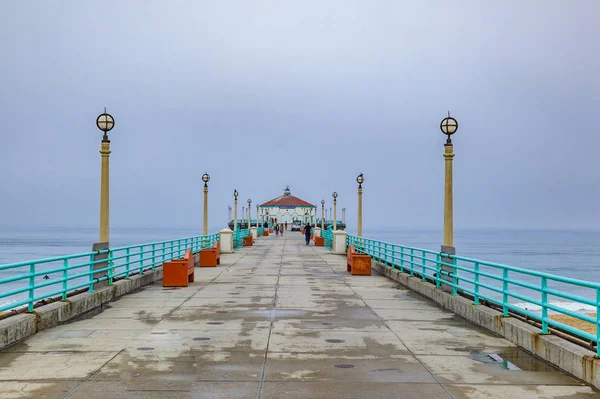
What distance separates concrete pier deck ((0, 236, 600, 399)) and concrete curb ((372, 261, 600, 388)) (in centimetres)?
17

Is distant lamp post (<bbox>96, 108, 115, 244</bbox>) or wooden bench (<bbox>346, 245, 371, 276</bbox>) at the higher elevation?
distant lamp post (<bbox>96, 108, 115, 244</bbox>)

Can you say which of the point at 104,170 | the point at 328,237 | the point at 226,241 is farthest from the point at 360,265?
the point at 328,237

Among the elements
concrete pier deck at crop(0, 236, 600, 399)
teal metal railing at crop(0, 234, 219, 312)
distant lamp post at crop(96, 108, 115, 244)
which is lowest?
concrete pier deck at crop(0, 236, 600, 399)

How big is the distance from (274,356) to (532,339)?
3.90 m

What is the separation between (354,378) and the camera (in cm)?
761

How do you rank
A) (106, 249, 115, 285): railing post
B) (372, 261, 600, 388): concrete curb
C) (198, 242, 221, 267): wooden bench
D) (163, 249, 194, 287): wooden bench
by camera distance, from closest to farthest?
(372, 261, 600, 388): concrete curb, (106, 249, 115, 285): railing post, (163, 249, 194, 287): wooden bench, (198, 242, 221, 267): wooden bench

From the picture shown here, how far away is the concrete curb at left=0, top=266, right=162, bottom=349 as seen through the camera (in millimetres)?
9648

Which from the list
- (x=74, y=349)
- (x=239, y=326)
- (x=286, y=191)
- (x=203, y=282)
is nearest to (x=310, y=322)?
(x=239, y=326)

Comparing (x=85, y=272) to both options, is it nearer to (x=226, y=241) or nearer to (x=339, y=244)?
(x=226, y=241)

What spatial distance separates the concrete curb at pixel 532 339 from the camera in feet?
24.6

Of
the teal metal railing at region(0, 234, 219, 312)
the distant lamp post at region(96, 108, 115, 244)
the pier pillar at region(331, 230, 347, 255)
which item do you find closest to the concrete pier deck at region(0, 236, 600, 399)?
the teal metal railing at region(0, 234, 219, 312)

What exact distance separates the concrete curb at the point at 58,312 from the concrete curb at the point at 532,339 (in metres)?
8.04

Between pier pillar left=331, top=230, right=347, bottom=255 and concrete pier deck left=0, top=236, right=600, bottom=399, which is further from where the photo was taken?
pier pillar left=331, top=230, right=347, bottom=255

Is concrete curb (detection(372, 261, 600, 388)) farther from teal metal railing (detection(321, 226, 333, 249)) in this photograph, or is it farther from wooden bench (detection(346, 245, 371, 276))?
teal metal railing (detection(321, 226, 333, 249))
